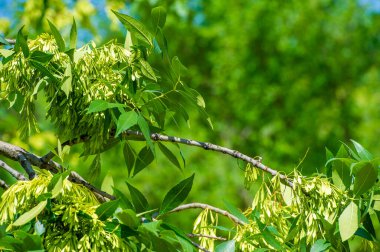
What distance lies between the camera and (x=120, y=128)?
3.61 ft

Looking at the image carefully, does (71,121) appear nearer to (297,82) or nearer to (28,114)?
(28,114)

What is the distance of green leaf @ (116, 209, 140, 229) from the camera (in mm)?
1040

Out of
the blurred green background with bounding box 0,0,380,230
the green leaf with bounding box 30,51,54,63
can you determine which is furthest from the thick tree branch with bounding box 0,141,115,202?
the blurred green background with bounding box 0,0,380,230

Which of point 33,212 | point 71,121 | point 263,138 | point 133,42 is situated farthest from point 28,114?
point 263,138

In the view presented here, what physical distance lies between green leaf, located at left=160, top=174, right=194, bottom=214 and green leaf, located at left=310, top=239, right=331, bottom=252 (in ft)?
0.76

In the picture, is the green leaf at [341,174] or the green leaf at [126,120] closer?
the green leaf at [126,120]

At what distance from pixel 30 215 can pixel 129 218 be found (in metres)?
0.14

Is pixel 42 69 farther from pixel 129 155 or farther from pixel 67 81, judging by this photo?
pixel 129 155

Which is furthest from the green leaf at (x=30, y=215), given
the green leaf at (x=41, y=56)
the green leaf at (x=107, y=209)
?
the green leaf at (x=41, y=56)

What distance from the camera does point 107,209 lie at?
3.45ft

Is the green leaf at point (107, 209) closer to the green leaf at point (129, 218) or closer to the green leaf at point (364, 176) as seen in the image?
the green leaf at point (129, 218)

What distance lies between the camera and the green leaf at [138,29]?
121 cm

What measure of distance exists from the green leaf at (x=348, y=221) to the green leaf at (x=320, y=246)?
3 cm

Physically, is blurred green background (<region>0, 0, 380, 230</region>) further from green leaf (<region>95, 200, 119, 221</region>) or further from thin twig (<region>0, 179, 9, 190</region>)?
green leaf (<region>95, 200, 119, 221</region>)
